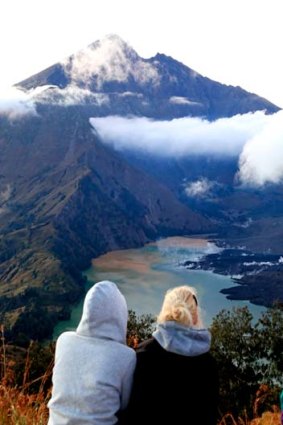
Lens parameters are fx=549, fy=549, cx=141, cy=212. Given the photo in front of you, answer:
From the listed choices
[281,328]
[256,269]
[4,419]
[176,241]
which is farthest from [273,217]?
[4,419]

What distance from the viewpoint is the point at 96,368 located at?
275 centimetres

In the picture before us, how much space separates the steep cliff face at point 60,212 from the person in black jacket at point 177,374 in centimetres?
4966

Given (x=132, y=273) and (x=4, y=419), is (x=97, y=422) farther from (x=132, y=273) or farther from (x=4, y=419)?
(x=132, y=273)

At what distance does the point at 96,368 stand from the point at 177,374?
1.34 ft

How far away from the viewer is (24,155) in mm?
160125

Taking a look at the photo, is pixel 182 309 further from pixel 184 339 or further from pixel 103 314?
pixel 103 314

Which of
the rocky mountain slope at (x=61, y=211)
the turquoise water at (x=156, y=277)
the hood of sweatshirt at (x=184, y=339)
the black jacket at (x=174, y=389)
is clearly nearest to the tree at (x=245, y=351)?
the black jacket at (x=174, y=389)

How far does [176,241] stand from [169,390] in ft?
485

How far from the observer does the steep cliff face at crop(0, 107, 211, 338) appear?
6913cm

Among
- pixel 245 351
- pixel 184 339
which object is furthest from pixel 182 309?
pixel 245 351

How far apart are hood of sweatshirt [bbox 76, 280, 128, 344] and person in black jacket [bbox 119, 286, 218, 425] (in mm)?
186

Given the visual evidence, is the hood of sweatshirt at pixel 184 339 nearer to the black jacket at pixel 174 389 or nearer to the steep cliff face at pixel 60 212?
the black jacket at pixel 174 389

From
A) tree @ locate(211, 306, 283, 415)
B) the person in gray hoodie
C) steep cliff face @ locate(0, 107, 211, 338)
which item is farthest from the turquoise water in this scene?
the person in gray hoodie

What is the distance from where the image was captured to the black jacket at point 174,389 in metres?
2.63
